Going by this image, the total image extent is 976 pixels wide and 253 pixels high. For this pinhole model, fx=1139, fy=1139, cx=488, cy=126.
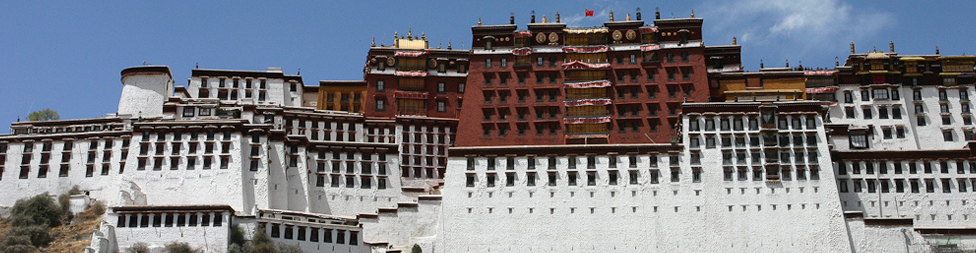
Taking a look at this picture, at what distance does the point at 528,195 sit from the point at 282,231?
2043 centimetres

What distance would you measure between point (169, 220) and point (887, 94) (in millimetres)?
67690

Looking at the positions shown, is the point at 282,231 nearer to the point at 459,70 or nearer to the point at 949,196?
the point at 459,70

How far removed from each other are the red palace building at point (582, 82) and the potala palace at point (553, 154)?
0.18 meters

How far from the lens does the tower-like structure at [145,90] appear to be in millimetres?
107938

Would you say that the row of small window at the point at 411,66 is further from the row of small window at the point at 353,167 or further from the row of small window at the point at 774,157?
the row of small window at the point at 774,157

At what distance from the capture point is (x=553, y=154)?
9619 centimetres

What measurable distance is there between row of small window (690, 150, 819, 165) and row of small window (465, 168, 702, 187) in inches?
73.5

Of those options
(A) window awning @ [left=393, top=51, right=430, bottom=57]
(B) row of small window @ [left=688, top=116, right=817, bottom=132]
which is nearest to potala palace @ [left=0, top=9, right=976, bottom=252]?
(B) row of small window @ [left=688, top=116, right=817, bottom=132]

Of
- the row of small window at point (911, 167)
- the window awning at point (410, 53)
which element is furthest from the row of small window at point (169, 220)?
the row of small window at point (911, 167)

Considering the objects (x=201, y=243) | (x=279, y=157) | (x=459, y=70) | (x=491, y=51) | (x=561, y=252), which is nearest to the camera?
(x=201, y=243)

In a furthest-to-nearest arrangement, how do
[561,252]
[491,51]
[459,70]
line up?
[459,70] → [491,51] → [561,252]

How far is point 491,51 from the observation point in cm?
10669

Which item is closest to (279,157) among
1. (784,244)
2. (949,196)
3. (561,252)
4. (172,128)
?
(172,128)

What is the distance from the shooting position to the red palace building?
10244 cm
